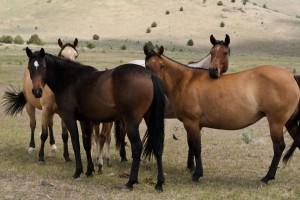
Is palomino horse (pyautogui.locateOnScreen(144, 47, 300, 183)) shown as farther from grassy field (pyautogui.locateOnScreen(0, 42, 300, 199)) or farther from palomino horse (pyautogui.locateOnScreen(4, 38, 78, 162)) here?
palomino horse (pyautogui.locateOnScreen(4, 38, 78, 162))

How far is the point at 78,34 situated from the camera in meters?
54.1

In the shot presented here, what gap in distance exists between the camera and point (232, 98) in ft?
24.9

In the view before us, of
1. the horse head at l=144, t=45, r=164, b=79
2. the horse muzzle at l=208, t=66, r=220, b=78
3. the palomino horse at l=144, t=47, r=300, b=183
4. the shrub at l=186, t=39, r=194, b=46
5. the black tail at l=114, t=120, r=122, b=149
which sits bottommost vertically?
the shrub at l=186, t=39, r=194, b=46

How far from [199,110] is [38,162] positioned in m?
3.63

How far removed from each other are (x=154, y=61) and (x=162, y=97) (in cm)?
98

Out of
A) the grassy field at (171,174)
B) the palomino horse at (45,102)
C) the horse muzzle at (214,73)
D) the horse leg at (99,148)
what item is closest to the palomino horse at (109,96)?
the horse leg at (99,148)

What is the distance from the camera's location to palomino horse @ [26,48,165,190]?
722cm

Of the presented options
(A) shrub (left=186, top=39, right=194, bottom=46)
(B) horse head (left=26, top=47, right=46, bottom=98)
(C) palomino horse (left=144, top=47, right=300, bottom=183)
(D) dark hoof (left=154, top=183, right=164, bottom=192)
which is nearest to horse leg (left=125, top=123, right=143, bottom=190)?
(D) dark hoof (left=154, top=183, right=164, bottom=192)

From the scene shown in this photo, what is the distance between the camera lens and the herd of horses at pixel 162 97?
7.28 metres

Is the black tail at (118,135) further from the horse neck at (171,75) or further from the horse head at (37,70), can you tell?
the horse head at (37,70)

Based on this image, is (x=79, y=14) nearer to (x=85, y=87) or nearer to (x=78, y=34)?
(x=78, y=34)

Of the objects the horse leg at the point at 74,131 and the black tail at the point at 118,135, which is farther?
the black tail at the point at 118,135

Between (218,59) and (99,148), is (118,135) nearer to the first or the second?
(99,148)

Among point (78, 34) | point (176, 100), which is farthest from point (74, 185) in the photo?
point (78, 34)
